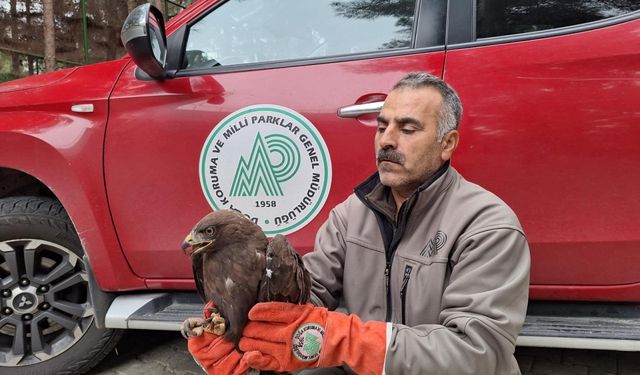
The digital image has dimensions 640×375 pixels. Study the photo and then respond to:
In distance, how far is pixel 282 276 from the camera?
1.42m

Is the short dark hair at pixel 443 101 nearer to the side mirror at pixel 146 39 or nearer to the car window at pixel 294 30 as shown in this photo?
the car window at pixel 294 30

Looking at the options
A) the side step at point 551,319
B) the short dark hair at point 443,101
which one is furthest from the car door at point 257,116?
the short dark hair at point 443,101

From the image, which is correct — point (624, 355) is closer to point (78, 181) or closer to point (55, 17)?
point (78, 181)

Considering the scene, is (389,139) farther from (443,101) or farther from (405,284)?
(405,284)

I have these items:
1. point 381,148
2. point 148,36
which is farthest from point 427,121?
point 148,36

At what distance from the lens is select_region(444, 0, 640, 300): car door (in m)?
1.92

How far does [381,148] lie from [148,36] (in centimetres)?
115

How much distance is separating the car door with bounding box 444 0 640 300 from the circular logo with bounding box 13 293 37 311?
2135mm

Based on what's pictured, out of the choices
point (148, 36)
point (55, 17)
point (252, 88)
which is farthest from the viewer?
point (55, 17)

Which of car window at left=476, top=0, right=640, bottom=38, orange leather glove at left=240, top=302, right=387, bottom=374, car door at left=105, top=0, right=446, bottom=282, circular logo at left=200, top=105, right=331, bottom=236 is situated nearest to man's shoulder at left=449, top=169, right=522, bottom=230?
orange leather glove at left=240, top=302, right=387, bottom=374

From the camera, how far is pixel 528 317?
2119 mm

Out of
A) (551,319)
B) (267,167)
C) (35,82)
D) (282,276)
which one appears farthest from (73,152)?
(551,319)

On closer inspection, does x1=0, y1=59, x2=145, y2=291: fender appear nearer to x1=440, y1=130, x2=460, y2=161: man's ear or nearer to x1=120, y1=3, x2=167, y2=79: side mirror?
x1=120, y1=3, x2=167, y2=79: side mirror

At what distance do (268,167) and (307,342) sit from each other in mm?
1007
